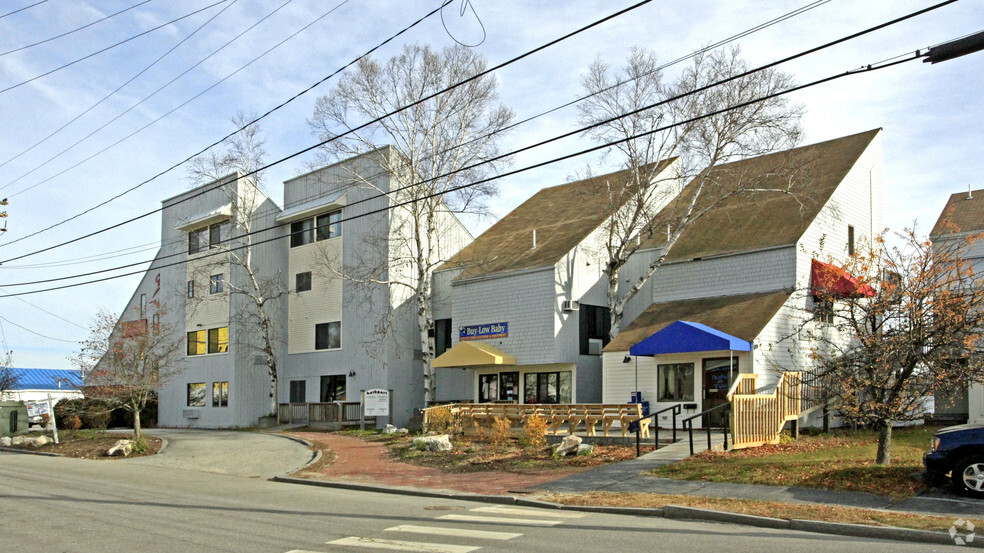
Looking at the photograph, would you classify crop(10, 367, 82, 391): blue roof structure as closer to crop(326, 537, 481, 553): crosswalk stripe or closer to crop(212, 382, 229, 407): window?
crop(212, 382, 229, 407): window

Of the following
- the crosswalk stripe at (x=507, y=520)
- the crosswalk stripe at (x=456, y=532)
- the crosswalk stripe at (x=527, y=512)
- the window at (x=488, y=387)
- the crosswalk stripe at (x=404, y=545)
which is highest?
the window at (x=488, y=387)

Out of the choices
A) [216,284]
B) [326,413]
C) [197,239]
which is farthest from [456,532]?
[197,239]

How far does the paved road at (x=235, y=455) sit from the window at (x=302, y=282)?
10009 millimetres

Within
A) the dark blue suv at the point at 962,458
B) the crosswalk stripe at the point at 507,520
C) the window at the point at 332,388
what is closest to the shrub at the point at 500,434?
the crosswalk stripe at the point at 507,520

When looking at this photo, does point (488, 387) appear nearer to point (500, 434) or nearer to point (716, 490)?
point (500, 434)

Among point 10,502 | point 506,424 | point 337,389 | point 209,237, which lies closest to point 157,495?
point 10,502

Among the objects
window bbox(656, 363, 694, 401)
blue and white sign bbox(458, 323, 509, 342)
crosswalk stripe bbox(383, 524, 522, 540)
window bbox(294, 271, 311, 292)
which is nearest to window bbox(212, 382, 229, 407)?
window bbox(294, 271, 311, 292)

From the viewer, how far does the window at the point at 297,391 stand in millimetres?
37719

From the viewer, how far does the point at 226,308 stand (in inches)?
1497

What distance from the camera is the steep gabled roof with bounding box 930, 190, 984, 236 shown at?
32291 millimetres

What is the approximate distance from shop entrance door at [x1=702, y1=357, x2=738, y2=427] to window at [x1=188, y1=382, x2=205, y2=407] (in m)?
25.6

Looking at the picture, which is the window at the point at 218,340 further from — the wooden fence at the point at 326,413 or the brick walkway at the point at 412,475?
the brick walkway at the point at 412,475

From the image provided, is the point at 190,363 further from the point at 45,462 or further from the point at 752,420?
the point at 752,420

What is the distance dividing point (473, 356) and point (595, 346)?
15.3 ft
